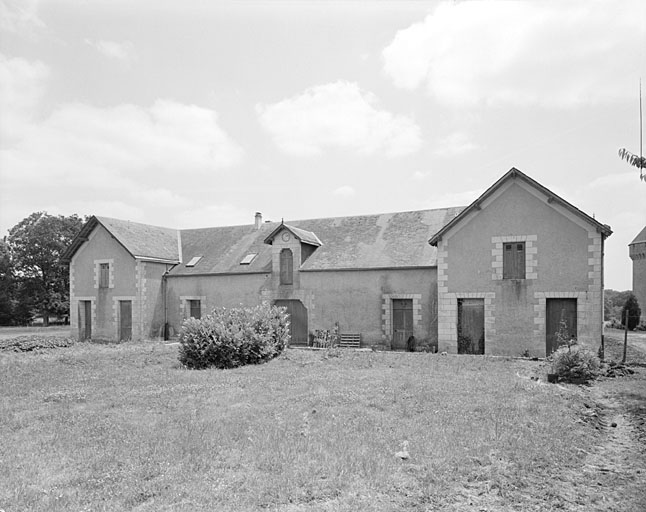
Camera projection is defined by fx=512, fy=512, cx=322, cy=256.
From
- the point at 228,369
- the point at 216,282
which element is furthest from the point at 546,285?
the point at 216,282

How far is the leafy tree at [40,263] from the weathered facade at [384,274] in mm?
22376

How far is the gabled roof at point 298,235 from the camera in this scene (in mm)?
23142

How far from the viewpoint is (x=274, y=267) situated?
23578mm

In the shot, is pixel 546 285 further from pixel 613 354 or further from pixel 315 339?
pixel 315 339

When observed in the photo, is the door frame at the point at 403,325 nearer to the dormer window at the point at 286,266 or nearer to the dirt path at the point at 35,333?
the dormer window at the point at 286,266

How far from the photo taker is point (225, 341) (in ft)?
50.6

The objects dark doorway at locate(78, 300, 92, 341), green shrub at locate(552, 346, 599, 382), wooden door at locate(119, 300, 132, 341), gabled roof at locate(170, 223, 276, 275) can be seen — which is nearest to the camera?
green shrub at locate(552, 346, 599, 382)

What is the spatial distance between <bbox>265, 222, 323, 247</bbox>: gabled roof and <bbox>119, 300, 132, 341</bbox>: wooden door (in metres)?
8.16

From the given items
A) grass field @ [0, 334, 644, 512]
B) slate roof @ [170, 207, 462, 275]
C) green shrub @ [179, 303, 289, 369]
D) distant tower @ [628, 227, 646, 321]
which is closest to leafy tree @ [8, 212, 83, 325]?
slate roof @ [170, 207, 462, 275]

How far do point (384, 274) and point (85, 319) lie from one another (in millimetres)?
16455

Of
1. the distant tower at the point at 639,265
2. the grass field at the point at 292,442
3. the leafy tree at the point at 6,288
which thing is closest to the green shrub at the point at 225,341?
the grass field at the point at 292,442

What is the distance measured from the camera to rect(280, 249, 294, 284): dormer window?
76.7 ft

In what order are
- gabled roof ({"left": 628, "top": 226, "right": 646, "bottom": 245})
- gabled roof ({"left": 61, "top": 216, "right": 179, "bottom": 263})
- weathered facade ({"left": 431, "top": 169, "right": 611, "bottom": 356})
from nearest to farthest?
1. weathered facade ({"left": 431, "top": 169, "right": 611, "bottom": 356})
2. gabled roof ({"left": 61, "top": 216, "right": 179, "bottom": 263})
3. gabled roof ({"left": 628, "top": 226, "right": 646, "bottom": 245})

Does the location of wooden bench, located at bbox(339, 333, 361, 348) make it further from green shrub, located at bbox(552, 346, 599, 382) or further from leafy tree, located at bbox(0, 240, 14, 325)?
leafy tree, located at bbox(0, 240, 14, 325)
